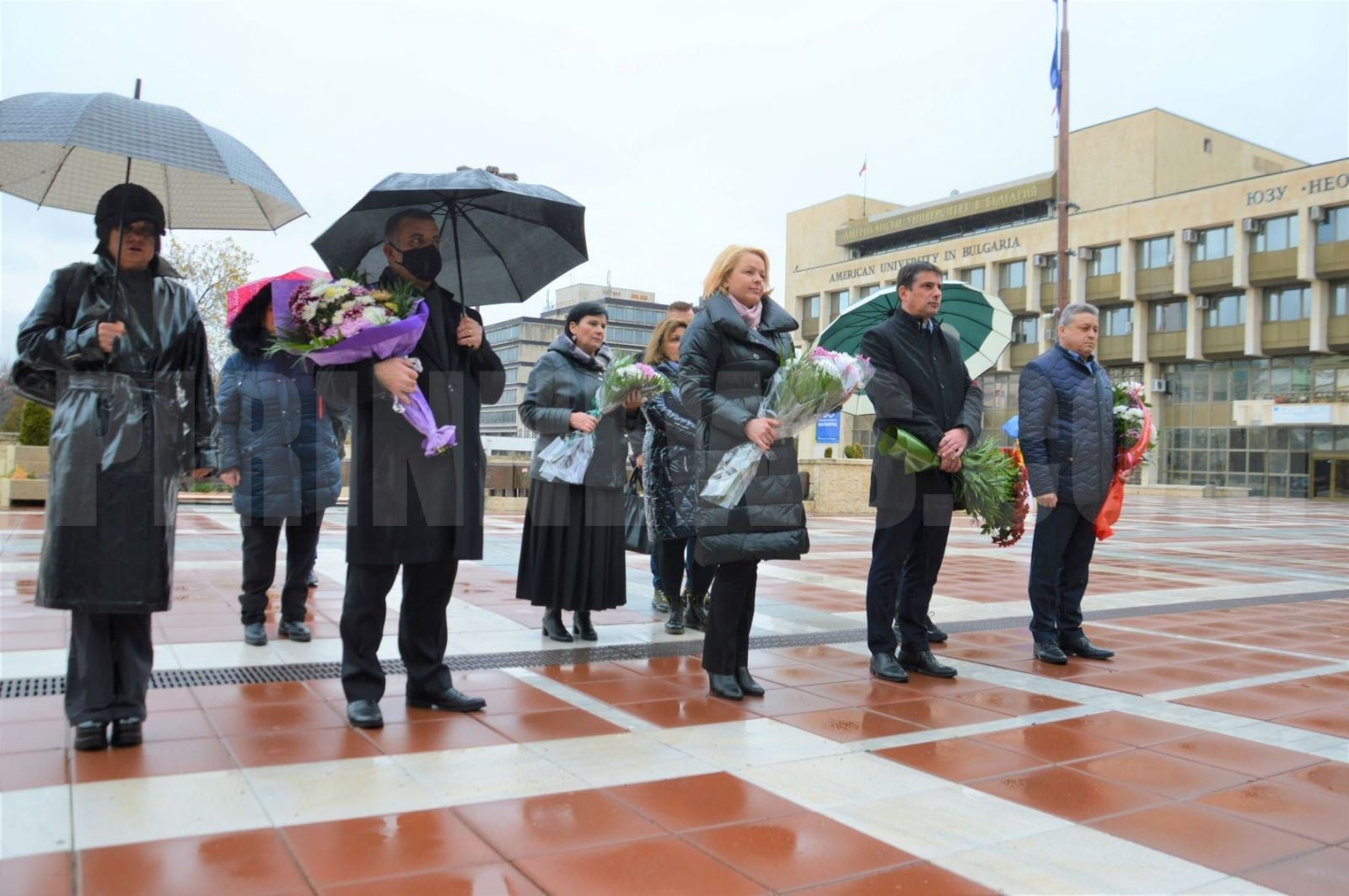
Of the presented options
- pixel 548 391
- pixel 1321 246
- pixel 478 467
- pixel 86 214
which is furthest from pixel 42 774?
pixel 1321 246

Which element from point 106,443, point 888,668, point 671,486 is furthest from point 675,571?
point 106,443

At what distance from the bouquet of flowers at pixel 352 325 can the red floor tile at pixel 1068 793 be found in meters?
2.34

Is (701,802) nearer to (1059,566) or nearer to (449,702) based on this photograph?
(449,702)

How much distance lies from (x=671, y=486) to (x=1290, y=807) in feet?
12.2

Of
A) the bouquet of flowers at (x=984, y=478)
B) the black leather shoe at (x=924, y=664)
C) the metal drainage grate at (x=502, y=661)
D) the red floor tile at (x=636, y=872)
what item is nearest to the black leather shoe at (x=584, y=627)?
the metal drainage grate at (x=502, y=661)

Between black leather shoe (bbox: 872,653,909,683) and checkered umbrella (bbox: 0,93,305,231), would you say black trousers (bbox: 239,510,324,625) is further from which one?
black leather shoe (bbox: 872,653,909,683)

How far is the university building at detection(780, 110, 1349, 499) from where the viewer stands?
42562 mm

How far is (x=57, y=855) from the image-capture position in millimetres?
2516

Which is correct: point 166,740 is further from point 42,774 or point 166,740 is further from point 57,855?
point 57,855

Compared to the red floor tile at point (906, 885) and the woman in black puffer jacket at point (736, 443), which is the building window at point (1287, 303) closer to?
the woman in black puffer jacket at point (736, 443)

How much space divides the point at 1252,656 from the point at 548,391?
14.1 ft

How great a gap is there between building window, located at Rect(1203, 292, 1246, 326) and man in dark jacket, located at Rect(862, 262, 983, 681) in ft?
152

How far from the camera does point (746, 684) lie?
4.61 meters

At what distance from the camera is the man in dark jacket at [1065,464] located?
18.4 feet
